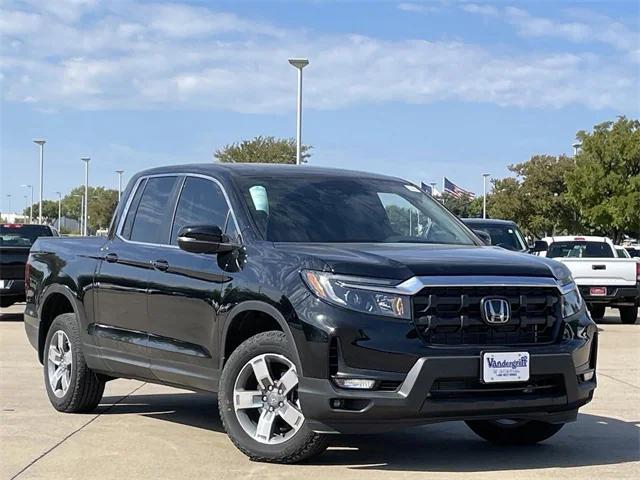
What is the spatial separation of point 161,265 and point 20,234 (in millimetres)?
13651

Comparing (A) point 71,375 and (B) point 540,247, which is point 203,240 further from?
(B) point 540,247

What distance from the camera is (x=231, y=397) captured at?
6.50 metres

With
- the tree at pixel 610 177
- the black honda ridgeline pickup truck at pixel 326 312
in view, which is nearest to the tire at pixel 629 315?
the black honda ridgeline pickup truck at pixel 326 312

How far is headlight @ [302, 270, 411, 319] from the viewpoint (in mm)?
5895

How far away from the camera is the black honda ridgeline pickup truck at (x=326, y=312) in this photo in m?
5.88

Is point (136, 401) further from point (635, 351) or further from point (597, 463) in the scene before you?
point (635, 351)

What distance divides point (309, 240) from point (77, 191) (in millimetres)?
157178

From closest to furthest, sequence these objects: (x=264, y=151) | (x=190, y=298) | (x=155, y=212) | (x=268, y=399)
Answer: (x=268, y=399)
(x=190, y=298)
(x=155, y=212)
(x=264, y=151)

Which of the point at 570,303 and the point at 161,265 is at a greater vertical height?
the point at 161,265

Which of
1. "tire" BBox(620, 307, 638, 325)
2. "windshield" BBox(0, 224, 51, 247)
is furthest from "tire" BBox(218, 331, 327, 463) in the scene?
"tire" BBox(620, 307, 638, 325)

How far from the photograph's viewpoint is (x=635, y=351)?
14.5 meters

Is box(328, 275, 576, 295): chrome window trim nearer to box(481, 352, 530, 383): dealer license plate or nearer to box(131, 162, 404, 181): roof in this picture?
box(481, 352, 530, 383): dealer license plate

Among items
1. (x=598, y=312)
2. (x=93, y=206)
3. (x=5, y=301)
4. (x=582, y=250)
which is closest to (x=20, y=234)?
(x=5, y=301)

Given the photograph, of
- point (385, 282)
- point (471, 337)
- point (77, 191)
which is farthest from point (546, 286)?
point (77, 191)
